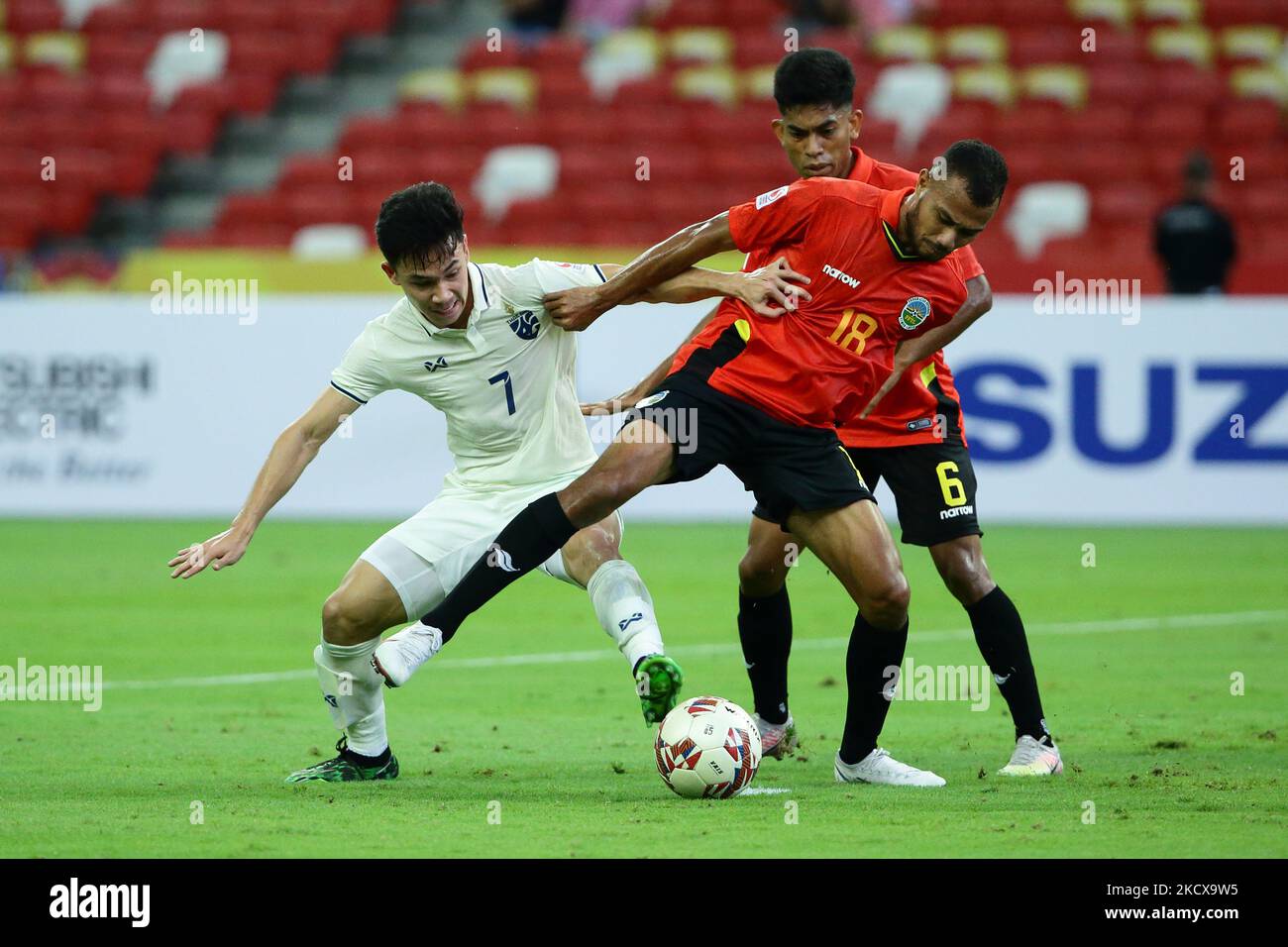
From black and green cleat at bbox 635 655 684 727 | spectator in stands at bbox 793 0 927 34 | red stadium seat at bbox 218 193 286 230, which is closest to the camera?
black and green cleat at bbox 635 655 684 727

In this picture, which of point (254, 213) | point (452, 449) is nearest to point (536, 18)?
point (254, 213)

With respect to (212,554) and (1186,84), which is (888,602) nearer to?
(212,554)

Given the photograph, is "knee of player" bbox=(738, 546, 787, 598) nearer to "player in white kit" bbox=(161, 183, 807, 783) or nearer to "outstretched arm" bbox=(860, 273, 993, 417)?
"player in white kit" bbox=(161, 183, 807, 783)

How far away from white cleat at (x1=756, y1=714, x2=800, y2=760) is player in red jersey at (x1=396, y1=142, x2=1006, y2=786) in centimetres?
57

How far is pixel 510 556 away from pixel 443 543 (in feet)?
1.63

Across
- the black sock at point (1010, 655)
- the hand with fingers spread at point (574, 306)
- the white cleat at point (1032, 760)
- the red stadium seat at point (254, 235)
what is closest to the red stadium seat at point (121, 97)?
the red stadium seat at point (254, 235)

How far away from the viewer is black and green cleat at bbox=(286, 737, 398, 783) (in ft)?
21.2

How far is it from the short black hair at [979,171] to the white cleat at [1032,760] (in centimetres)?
198

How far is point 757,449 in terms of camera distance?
20.9ft

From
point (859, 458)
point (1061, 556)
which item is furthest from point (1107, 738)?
point (1061, 556)

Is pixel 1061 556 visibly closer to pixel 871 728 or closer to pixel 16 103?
pixel 871 728

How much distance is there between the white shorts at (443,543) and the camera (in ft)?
21.3

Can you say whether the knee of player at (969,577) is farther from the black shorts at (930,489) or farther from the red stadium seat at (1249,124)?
the red stadium seat at (1249,124)

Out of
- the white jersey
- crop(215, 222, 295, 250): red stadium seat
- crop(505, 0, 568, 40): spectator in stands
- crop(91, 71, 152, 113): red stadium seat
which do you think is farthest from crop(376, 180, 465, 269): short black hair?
crop(91, 71, 152, 113): red stadium seat
